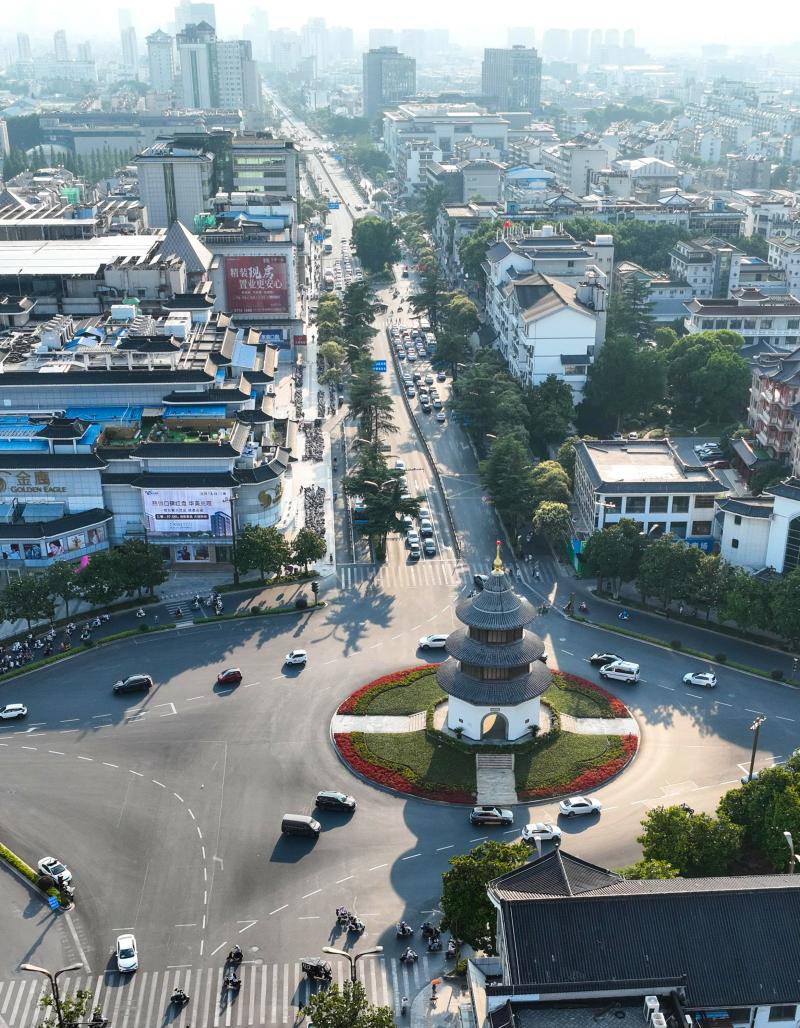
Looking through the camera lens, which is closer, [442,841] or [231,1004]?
[231,1004]

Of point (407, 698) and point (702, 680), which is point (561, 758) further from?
point (702, 680)

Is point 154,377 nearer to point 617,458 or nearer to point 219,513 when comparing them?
point 219,513

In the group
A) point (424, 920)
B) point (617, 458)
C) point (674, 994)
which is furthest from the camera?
point (617, 458)

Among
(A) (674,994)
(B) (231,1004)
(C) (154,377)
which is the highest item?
(C) (154,377)

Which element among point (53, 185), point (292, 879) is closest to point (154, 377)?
point (292, 879)

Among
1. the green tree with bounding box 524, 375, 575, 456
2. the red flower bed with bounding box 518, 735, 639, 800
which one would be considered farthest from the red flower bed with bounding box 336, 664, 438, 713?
the green tree with bounding box 524, 375, 575, 456

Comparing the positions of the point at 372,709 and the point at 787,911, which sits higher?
the point at 787,911

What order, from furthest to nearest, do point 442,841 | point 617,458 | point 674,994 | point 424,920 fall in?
point 617,458 → point 442,841 → point 424,920 → point 674,994
